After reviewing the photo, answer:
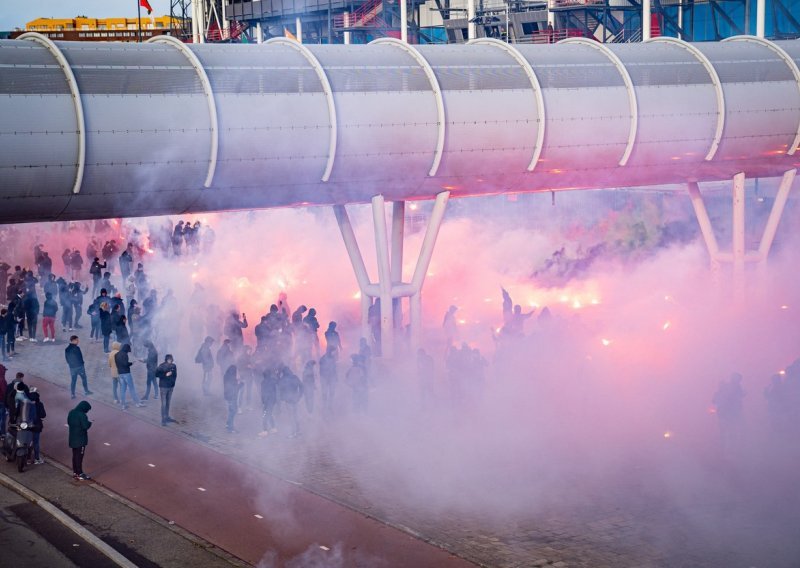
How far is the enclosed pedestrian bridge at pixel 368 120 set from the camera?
16.1 metres

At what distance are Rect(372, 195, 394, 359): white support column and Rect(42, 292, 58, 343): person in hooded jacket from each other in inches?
316

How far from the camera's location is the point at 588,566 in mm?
11594

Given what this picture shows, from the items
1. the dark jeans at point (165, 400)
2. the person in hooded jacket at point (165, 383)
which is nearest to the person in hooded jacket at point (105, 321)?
the person in hooded jacket at point (165, 383)

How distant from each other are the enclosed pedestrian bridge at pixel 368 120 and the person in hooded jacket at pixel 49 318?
715 centimetres

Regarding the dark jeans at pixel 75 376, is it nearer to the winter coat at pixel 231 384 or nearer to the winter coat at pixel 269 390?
the winter coat at pixel 231 384

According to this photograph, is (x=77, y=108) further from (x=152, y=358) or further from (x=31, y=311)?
(x=31, y=311)

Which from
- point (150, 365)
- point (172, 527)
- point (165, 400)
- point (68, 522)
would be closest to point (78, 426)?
point (68, 522)

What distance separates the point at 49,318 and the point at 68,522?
39.0 feet

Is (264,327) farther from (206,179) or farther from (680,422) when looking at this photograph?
(680,422)

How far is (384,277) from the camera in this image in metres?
20.4

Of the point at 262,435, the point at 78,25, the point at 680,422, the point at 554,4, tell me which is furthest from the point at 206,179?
the point at 78,25

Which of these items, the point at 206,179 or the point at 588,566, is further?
the point at 206,179

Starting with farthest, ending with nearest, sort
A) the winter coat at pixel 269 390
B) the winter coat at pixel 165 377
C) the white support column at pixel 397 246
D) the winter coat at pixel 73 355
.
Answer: the white support column at pixel 397 246 < the winter coat at pixel 73 355 < the winter coat at pixel 165 377 < the winter coat at pixel 269 390

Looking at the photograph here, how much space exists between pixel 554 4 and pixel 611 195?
11804 mm
